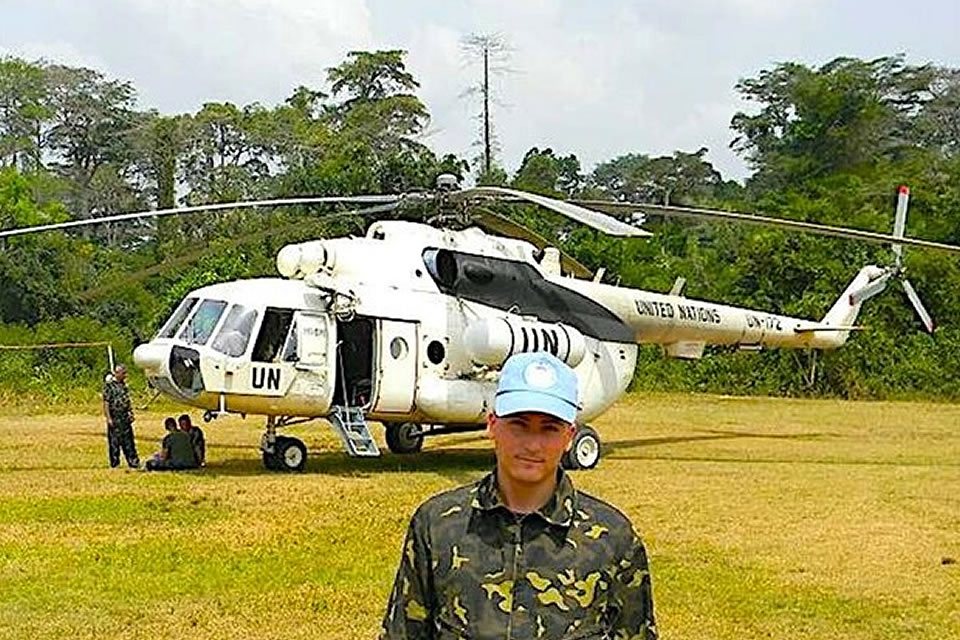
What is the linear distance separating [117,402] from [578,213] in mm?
5508

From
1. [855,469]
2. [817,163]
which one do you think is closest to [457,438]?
[855,469]

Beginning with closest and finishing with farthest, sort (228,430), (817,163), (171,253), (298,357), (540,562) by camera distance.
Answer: (540,562), (298,357), (228,430), (171,253), (817,163)

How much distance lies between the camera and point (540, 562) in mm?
2648

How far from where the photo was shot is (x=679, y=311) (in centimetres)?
1647

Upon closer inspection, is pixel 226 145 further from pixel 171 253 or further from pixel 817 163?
pixel 817 163

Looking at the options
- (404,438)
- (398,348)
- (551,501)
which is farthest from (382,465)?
(551,501)

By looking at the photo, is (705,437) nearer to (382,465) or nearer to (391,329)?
(382,465)

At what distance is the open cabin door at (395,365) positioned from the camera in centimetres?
1363

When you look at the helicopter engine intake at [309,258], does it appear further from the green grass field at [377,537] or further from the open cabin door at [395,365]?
the green grass field at [377,537]

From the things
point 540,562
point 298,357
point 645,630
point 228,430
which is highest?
point 540,562

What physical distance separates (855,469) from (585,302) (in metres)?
3.42

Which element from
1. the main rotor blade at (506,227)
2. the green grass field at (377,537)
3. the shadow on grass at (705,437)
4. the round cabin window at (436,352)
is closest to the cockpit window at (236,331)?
the green grass field at (377,537)

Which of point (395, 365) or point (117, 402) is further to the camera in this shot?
point (117, 402)

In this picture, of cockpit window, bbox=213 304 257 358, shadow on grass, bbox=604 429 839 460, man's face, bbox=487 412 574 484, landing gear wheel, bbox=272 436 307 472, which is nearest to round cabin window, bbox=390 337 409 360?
landing gear wheel, bbox=272 436 307 472
